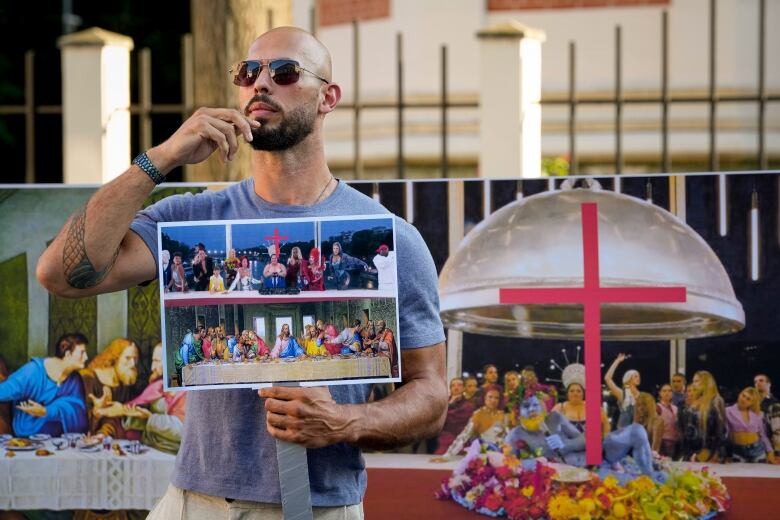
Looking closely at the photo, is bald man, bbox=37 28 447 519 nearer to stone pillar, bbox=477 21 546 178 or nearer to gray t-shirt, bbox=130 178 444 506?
gray t-shirt, bbox=130 178 444 506

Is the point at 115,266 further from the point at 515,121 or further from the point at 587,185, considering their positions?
the point at 515,121

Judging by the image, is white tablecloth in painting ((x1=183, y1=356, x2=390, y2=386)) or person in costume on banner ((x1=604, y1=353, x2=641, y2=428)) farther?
person in costume on banner ((x1=604, y1=353, x2=641, y2=428))

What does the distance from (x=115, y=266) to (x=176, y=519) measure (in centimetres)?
61

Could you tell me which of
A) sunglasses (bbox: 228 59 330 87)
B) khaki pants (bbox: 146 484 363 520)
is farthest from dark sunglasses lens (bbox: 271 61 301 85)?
khaki pants (bbox: 146 484 363 520)

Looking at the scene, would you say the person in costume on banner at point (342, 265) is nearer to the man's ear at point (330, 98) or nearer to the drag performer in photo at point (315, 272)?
the drag performer in photo at point (315, 272)

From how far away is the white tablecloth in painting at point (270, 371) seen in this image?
2975mm

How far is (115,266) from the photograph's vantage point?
310 centimetres

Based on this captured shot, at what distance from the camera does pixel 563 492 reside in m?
4.52

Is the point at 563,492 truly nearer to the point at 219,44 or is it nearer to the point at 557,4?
the point at 219,44

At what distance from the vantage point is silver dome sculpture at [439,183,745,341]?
14.9 feet

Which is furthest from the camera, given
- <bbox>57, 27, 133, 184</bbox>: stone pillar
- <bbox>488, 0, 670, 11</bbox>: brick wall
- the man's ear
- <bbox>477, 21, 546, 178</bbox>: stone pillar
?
<bbox>488, 0, 670, 11</bbox>: brick wall

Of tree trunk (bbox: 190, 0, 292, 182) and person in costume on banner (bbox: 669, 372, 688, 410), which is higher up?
tree trunk (bbox: 190, 0, 292, 182)

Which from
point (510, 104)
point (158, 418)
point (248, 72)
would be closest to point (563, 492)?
point (158, 418)

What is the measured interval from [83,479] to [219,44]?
3.53 metres
